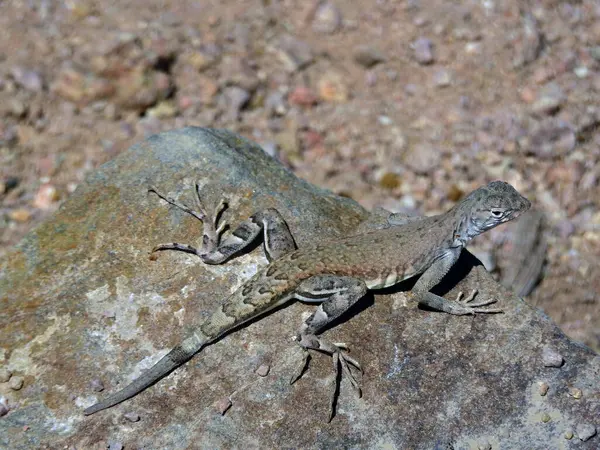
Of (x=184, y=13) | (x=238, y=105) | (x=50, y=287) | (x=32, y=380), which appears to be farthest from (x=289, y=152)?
(x=32, y=380)

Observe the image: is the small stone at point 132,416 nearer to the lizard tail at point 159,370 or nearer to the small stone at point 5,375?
the lizard tail at point 159,370

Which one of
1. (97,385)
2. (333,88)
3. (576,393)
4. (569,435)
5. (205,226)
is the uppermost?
(205,226)

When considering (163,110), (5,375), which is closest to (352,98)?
(163,110)

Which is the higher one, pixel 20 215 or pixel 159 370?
pixel 159 370

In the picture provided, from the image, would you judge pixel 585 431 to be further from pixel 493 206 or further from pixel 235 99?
pixel 235 99

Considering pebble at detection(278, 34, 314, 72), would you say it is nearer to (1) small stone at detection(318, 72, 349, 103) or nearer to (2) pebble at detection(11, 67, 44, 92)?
(1) small stone at detection(318, 72, 349, 103)

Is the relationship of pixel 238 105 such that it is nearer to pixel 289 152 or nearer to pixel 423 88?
pixel 289 152
